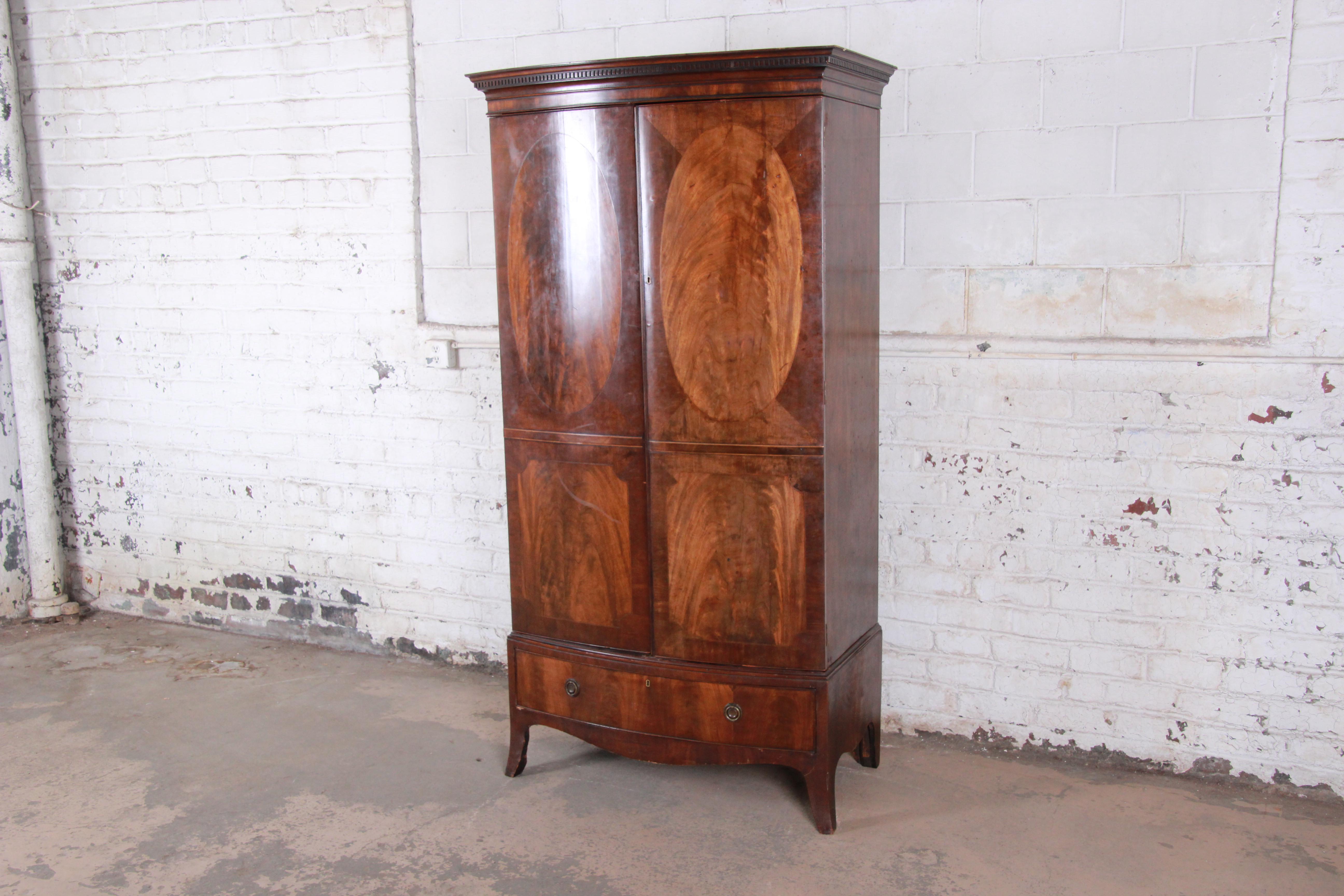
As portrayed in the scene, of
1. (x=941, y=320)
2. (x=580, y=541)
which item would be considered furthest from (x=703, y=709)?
(x=941, y=320)

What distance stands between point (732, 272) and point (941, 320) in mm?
752

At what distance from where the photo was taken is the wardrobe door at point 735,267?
242 centimetres

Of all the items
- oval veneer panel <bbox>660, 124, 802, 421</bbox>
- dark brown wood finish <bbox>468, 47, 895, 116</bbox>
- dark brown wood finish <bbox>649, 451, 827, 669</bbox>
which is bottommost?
dark brown wood finish <bbox>649, 451, 827, 669</bbox>

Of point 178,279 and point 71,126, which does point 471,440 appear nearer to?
point 178,279

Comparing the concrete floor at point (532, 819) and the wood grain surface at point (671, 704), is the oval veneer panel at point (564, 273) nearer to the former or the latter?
the wood grain surface at point (671, 704)

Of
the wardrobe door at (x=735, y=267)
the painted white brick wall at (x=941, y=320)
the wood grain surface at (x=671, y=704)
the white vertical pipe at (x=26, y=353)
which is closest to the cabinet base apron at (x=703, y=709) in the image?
the wood grain surface at (x=671, y=704)

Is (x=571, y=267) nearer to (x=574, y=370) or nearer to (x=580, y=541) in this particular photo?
(x=574, y=370)

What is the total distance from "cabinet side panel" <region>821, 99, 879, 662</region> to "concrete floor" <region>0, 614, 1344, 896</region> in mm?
493

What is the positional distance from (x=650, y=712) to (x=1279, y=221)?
1.99m

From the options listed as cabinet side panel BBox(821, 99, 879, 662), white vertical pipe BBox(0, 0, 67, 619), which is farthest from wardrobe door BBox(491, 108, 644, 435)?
white vertical pipe BBox(0, 0, 67, 619)

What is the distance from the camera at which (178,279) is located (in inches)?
161

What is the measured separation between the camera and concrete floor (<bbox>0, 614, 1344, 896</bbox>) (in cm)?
244

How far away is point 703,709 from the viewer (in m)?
2.67

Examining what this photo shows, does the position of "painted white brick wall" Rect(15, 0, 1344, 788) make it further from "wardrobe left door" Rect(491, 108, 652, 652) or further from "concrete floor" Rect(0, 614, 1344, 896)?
"wardrobe left door" Rect(491, 108, 652, 652)
